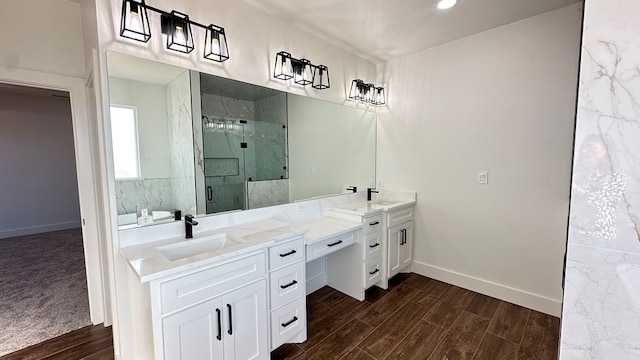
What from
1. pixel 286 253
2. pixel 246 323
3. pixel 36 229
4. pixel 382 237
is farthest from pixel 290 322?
pixel 36 229

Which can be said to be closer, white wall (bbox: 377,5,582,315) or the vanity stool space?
white wall (bbox: 377,5,582,315)

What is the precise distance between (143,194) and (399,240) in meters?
2.53

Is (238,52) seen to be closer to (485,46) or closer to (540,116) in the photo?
(485,46)

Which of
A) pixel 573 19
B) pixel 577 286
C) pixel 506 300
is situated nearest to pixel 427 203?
pixel 506 300

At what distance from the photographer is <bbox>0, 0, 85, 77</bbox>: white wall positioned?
1.89 metres

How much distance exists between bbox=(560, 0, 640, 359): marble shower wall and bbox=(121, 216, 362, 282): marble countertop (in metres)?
1.45

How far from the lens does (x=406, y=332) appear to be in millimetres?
2211

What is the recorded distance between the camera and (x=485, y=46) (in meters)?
2.71

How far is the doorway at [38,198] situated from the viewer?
126 inches

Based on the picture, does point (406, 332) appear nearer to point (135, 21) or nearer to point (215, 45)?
point (215, 45)

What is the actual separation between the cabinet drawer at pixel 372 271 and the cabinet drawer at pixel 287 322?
87 cm

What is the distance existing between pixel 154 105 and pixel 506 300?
11.7 ft

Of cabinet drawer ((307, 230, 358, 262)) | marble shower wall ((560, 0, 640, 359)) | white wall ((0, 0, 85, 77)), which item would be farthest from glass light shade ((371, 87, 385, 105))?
white wall ((0, 0, 85, 77))

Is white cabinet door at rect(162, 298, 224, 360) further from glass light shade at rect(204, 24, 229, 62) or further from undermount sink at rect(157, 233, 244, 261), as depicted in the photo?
glass light shade at rect(204, 24, 229, 62)
